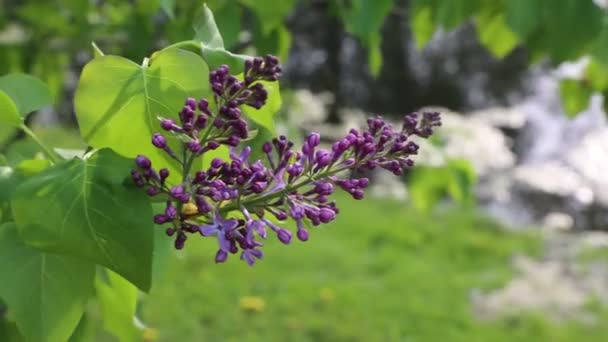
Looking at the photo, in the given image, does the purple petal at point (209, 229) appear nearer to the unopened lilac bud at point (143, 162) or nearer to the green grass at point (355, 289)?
the unopened lilac bud at point (143, 162)

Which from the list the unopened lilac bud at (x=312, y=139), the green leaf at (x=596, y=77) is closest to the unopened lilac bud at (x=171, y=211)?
the unopened lilac bud at (x=312, y=139)

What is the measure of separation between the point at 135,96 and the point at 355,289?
4.14 metres

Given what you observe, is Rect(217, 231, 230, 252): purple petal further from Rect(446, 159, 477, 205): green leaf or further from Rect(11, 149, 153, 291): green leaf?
Rect(446, 159, 477, 205): green leaf

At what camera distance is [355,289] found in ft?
15.0

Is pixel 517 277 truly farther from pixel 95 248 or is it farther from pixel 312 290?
pixel 95 248

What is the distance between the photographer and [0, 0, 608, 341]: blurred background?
1.40 meters

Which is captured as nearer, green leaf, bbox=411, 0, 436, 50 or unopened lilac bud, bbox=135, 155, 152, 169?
unopened lilac bud, bbox=135, 155, 152, 169

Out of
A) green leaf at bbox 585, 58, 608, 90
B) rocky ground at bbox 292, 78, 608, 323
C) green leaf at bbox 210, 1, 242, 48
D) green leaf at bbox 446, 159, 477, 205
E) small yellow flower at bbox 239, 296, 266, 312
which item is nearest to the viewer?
green leaf at bbox 210, 1, 242, 48

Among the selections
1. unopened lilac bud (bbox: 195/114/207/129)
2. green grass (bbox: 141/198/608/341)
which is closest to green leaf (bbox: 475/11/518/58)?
unopened lilac bud (bbox: 195/114/207/129)

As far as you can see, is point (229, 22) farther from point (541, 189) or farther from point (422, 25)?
point (541, 189)

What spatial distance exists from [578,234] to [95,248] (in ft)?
20.9

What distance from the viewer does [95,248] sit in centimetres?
51

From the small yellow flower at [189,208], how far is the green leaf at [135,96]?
2 cm

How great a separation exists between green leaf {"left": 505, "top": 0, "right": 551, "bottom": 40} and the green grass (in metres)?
2.93
